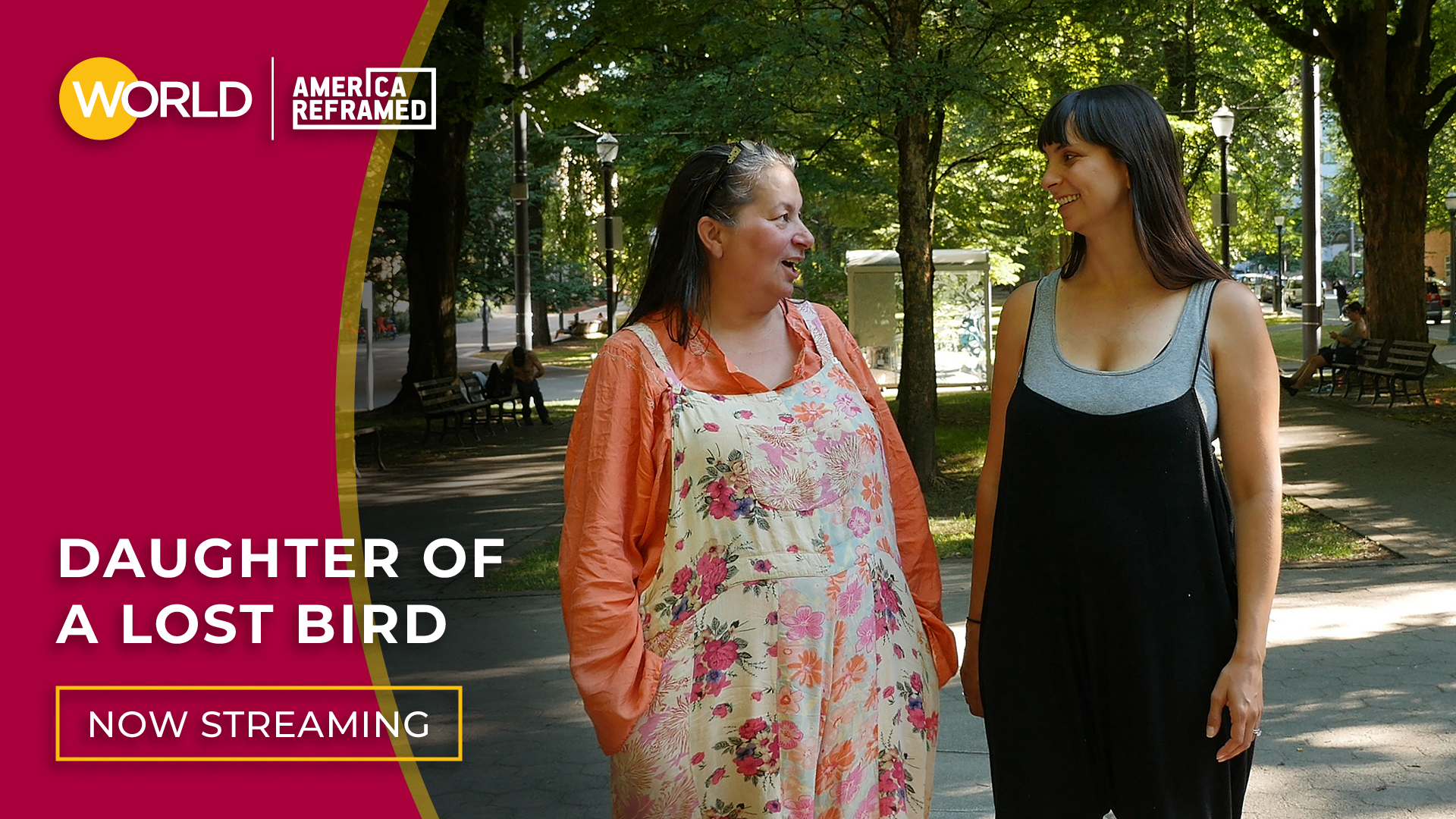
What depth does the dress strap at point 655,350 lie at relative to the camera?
2.71 metres

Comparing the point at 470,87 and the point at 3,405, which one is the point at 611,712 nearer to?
the point at 3,405

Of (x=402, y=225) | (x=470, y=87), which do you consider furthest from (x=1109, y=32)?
(x=402, y=225)

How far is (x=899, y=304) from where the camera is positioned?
2119 cm

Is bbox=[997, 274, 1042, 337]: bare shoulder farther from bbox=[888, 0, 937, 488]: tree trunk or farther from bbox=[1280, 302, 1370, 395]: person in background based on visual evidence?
bbox=[1280, 302, 1370, 395]: person in background

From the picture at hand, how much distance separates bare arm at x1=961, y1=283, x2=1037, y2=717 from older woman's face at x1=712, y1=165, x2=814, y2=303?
1.37 ft


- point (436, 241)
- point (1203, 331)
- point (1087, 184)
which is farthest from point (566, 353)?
point (1203, 331)

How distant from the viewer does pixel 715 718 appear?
2627 millimetres

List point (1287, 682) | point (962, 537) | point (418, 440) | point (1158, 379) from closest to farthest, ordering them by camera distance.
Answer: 1. point (1158, 379)
2. point (1287, 682)
3. point (962, 537)
4. point (418, 440)

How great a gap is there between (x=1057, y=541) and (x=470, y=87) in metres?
15.8

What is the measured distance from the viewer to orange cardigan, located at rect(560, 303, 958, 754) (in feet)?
8.40

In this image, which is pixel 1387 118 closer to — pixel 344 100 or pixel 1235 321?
pixel 344 100

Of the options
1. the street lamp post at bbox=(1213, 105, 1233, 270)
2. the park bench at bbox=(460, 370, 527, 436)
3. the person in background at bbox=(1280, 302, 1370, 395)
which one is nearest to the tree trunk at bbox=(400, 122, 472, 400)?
the park bench at bbox=(460, 370, 527, 436)

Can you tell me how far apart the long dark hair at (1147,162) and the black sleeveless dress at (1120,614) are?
0.20 meters

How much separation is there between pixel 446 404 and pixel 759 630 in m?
16.8
